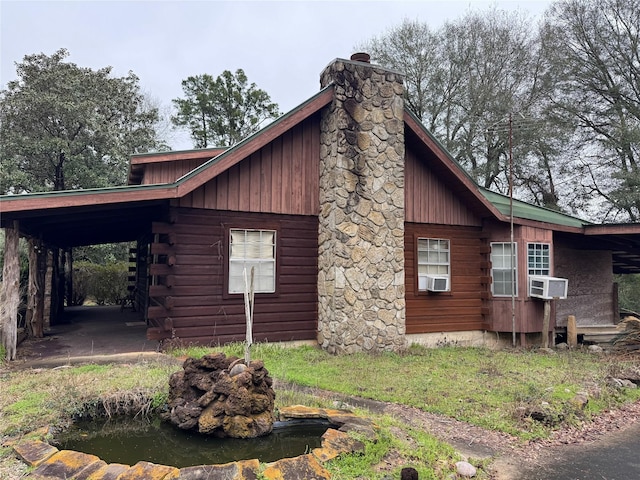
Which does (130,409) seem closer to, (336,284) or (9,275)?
(9,275)

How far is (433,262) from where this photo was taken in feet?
37.0

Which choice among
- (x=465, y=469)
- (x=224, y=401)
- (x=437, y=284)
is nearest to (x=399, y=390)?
(x=465, y=469)

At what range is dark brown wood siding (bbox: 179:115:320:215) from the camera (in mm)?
8852

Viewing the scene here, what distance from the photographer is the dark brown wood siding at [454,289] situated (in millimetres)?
10859

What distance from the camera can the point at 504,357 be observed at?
31.2 feet

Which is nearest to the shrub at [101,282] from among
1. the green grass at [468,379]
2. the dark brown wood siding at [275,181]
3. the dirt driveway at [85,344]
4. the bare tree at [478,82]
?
the dirt driveway at [85,344]

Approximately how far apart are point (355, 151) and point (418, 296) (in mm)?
4030

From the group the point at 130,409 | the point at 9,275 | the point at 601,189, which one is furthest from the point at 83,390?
the point at 601,189

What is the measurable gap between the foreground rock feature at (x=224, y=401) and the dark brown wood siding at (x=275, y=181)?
14.7 feet

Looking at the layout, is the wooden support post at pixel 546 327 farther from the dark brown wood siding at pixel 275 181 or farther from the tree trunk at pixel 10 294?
the tree trunk at pixel 10 294

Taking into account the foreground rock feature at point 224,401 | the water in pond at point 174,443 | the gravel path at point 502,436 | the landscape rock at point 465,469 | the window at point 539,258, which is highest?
the window at point 539,258

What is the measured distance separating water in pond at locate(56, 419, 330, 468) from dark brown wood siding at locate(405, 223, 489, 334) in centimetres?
660

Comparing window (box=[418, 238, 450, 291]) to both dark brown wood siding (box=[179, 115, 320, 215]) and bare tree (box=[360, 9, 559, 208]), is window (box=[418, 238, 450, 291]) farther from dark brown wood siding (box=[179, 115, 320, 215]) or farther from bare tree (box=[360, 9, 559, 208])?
bare tree (box=[360, 9, 559, 208])

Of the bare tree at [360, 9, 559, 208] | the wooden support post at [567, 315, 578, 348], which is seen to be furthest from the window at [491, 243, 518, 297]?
→ the bare tree at [360, 9, 559, 208]
